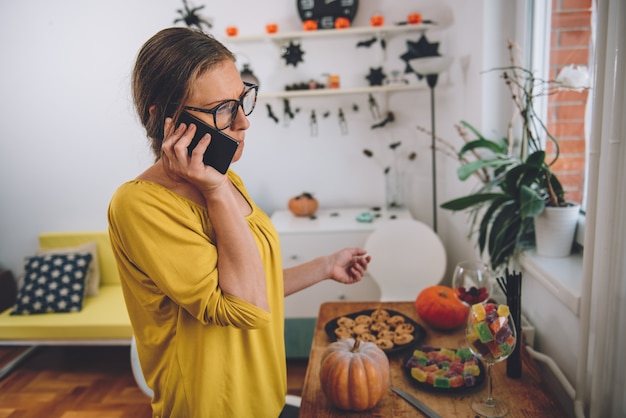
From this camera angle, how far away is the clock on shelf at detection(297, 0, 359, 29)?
2924mm

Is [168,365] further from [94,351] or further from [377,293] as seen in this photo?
[94,351]

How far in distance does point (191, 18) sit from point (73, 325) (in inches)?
74.3

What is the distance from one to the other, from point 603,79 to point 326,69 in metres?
2.19

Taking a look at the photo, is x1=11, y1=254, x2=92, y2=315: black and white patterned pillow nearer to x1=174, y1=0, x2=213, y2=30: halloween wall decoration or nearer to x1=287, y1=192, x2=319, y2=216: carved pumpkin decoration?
x1=287, y1=192, x2=319, y2=216: carved pumpkin decoration

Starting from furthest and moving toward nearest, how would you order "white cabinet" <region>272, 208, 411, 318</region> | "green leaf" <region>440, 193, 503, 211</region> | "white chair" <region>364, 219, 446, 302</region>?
"white cabinet" <region>272, 208, 411, 318</region>, "white chair" <region>364, 219, 446, 302</region>, "green leaf" <region>440, 193, 503, 211</region>

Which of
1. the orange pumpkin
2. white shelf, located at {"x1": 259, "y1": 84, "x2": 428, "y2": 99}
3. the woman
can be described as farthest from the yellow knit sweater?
the orange pumpkin

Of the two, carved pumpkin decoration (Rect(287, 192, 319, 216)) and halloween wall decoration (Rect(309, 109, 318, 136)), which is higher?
halloween wall decoration (Rect(309, 109, 318, 136))

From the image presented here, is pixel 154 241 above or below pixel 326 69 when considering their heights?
below

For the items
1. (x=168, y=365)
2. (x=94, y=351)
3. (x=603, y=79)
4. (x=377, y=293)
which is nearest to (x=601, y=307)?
(x=603, y=79)

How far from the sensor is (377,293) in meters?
2.77

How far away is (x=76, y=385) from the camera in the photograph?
281cm

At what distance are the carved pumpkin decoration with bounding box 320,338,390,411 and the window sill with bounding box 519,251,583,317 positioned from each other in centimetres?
56

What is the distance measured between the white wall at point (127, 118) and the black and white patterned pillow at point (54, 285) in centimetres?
45

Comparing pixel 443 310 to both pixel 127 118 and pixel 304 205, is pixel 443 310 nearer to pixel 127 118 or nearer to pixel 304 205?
pixel 304 205
